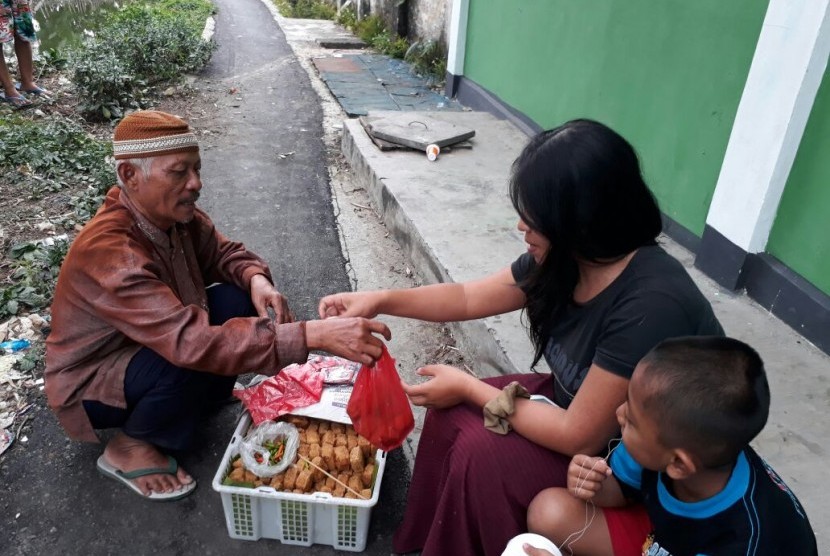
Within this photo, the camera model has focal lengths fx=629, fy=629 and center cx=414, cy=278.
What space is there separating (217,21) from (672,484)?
14886 mm

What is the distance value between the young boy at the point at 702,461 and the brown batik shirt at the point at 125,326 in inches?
42.2

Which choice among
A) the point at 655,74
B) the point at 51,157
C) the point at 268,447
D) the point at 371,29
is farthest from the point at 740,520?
the point at 371,29

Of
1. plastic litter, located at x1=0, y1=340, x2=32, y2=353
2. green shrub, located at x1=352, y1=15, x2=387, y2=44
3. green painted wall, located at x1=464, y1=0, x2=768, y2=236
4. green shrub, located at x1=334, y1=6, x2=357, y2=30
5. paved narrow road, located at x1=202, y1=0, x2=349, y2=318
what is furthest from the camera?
green shrub, located at x1=334, y1=6, x2=357, y2=30

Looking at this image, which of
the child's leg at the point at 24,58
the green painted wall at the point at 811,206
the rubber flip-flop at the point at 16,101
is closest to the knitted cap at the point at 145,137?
the green painted wall at the point at 811,206

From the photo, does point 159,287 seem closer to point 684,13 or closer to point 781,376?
point 781,376

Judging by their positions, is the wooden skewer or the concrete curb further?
the concrete curb

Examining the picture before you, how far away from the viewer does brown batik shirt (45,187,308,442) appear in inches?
78.4

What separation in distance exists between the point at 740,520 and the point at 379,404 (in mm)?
1091

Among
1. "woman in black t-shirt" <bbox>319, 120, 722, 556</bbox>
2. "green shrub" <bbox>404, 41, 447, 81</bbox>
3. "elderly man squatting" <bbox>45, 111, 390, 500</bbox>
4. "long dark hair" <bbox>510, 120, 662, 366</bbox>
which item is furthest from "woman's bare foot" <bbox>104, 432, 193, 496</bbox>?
"green shrub" <bbox>404, 41, 447, 81</bbox>

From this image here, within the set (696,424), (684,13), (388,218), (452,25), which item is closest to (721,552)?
(696,424)

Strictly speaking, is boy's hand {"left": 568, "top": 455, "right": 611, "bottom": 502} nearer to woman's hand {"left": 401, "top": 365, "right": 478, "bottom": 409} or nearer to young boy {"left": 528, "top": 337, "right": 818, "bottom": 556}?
young boy {"left": 528, "top": 337, "right": 818, "bottom": 556}

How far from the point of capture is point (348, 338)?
200 centimetres

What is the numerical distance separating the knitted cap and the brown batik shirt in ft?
0.66

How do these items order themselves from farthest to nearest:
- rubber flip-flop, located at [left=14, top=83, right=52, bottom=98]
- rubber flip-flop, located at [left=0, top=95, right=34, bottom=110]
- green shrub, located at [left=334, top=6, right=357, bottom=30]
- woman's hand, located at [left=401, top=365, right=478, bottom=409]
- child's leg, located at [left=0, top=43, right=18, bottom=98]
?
green shrub, located at [left=334, top=6, right=357, bottom=30], rubber flip-flop, located at [left=14, top=83, right=52, bottom=98], rubber flip-flop, located at [left=0, top=95, right=34, bottom=110], child's leg, located at [left=0, top=43, right=18, bottom=98], woman's hand, located at [left=401, top=365, right=478, bottom=409]
